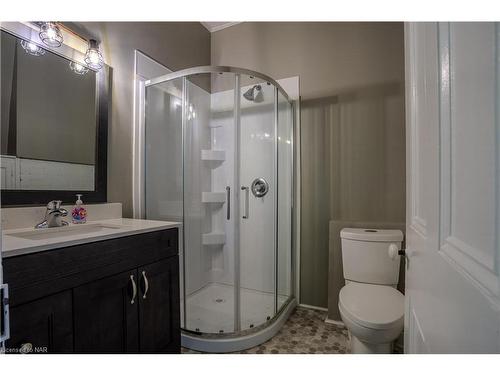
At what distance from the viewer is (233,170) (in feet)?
5.97

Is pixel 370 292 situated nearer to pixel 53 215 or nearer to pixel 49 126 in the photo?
pixel 53 215

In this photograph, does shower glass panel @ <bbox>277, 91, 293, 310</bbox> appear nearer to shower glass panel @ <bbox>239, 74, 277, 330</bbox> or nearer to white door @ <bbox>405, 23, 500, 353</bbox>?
shower glass panel @ <bbox>239, 74, 277, 330</bbox>

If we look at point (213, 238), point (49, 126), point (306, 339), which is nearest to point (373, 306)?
point (306, 339)

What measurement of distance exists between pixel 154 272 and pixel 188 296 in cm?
72

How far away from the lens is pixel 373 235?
5.39 feet

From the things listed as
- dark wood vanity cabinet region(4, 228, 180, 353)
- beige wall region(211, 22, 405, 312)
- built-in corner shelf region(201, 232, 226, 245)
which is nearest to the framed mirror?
dark wood vanity cabinet region(4, 228, 180, 353)

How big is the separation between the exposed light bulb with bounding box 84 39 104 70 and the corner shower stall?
0.37m

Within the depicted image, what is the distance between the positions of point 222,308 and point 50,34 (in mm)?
1984

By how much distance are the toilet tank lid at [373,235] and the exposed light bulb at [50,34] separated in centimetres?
207

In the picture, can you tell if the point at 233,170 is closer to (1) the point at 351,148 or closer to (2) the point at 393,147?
(1) the point at 351,148

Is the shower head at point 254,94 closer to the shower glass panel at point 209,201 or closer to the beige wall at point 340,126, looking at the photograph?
the shower glass panel at point 209,201

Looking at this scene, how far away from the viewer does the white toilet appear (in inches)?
45.9

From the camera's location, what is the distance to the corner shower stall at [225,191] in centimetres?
177
